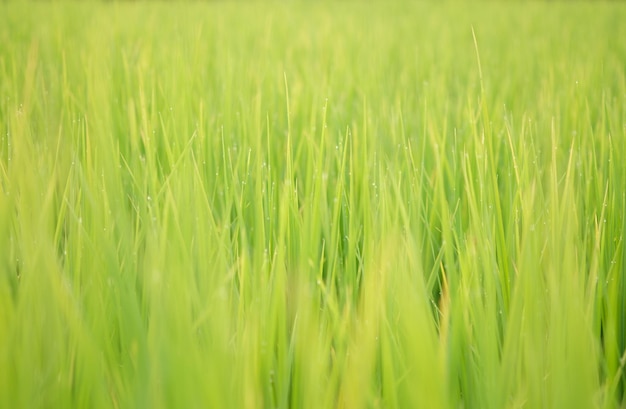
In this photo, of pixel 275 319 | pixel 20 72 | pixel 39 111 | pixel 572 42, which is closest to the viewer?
pixel 275 319

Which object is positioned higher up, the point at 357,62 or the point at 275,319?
the point at 357,62

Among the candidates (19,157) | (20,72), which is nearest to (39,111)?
(20,72)

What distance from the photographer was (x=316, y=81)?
5.41 ft

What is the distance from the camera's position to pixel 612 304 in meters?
0.70

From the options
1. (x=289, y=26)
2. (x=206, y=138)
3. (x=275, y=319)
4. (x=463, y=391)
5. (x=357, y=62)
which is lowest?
(x=463, y=391)

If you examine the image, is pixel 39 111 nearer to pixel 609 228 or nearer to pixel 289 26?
pixel 609 228

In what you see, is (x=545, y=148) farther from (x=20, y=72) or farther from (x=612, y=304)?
(x=20, y=72)

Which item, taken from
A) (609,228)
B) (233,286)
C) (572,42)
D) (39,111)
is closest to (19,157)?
(233,286)

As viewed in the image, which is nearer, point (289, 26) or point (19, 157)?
point (19, 157)

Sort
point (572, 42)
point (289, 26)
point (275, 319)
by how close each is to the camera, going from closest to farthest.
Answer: point (275, 319)
point (572, 42)
point (289, 26)

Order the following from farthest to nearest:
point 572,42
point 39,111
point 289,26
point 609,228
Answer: point 289,26 → point 572,42 → point 39,111 → point 609,228

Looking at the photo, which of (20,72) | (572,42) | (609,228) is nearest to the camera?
(609,228)

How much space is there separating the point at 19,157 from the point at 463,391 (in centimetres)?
61

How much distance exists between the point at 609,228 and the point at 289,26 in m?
2.62
